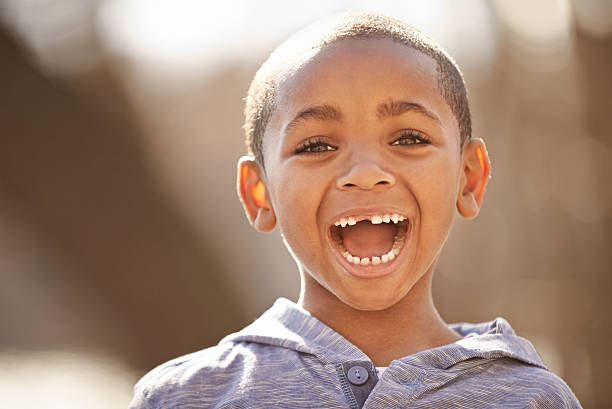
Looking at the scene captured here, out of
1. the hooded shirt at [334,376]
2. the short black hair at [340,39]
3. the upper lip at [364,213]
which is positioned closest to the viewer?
the hooded shirt at [334,376]

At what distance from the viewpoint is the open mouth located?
60.1 inches

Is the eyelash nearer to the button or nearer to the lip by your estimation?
the lip

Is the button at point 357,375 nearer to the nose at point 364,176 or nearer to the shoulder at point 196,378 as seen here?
the shoulder at point 196,378

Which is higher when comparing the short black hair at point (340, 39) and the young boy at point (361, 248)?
the short black hair at point (340, 39)

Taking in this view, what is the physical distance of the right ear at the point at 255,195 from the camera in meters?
1.68

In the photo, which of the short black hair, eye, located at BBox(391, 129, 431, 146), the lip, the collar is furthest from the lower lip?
the short black hair

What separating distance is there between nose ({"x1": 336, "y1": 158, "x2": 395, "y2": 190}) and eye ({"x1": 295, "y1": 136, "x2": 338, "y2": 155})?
0.30 ft

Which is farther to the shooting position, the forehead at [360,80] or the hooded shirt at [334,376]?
the forehead at [360,80]

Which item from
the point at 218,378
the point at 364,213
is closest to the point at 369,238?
the point at 364,213

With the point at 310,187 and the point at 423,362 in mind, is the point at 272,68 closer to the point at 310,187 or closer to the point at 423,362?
the point at 310,187

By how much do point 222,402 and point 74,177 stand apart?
8.71 ft

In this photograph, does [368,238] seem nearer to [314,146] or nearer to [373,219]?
[373,219]

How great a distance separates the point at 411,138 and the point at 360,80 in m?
0.16

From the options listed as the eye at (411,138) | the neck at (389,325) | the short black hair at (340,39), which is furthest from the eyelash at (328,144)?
the neck at (389,325)
